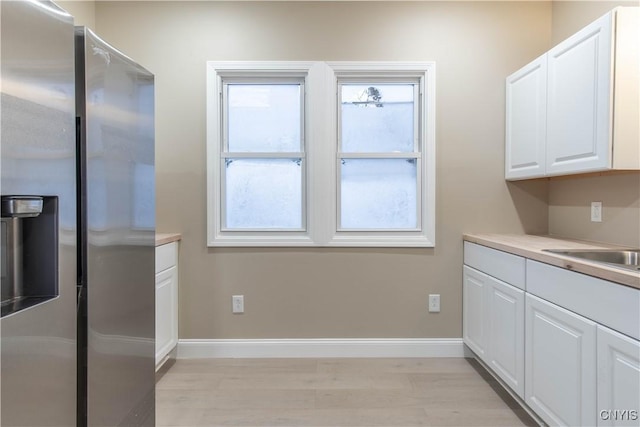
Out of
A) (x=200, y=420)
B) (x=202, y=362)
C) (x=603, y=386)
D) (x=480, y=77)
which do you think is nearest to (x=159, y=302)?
(x=202, y=362)

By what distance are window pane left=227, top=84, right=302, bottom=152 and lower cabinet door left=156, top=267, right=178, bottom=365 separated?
1.04 metres

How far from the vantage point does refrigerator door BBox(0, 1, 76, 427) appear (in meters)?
0.83

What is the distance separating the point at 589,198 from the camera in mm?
2324

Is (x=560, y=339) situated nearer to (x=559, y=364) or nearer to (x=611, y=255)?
(x=559, y=364)

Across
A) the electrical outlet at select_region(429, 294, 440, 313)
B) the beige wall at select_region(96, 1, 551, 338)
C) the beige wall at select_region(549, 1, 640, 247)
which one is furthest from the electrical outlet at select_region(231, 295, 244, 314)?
the beige wall at select_region(549, 1, 640, 247)

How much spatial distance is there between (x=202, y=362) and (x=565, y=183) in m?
2.87

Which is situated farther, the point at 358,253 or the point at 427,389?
the point at 358,253

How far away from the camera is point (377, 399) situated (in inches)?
85.4

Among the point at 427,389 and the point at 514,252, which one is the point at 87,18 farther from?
the point at 427,389

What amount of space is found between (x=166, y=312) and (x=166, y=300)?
0.27ft

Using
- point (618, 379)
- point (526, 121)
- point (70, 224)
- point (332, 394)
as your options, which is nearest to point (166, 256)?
point (332, 394)

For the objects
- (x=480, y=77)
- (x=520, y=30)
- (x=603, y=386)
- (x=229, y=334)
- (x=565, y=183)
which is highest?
(x=520, y=30)

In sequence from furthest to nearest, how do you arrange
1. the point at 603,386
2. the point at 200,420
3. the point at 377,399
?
the point at 377,399 < the point at 200,420 < the point at 603,386

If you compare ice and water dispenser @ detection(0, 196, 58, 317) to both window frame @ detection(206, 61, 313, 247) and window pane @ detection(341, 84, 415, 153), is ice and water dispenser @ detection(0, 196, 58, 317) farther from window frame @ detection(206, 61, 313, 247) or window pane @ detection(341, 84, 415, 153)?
window pane @ detection(341, 84, 415, 153)
